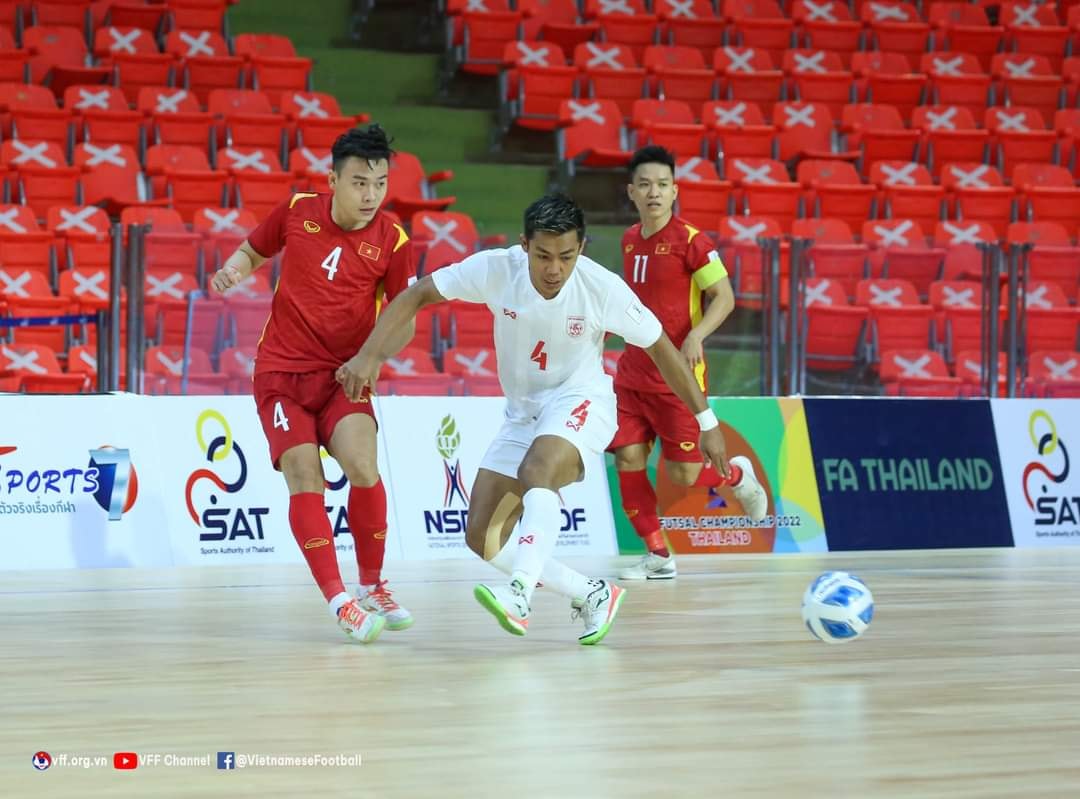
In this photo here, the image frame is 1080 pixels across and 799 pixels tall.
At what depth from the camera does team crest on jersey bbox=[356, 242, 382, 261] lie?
275 inches

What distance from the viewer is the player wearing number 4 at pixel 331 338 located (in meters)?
6.72

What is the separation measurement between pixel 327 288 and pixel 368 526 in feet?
3.31

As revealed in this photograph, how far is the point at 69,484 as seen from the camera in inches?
396

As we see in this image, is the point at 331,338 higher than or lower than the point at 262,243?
lower

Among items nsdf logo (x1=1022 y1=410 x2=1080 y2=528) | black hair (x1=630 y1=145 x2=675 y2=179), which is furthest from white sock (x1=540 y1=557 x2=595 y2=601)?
nsdf logo (x1=1022 y1=410 x2=1080 y2=528)

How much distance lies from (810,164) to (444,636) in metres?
12.9

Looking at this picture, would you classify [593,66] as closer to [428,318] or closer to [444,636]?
[428,318]

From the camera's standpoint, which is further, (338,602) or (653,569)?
(653,569)

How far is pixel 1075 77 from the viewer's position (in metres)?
21.4

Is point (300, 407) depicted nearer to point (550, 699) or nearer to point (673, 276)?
point (550, 699)

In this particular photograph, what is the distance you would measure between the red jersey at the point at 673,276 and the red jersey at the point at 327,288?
3.04 metres

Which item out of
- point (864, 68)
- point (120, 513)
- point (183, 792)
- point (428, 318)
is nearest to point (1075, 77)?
point (864, 68)

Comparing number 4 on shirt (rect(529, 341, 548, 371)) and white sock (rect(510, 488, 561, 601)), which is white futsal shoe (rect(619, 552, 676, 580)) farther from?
white sock (rect(510, 488, 561, 601))

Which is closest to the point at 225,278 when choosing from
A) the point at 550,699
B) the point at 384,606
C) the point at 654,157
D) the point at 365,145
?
the point at 365,145
